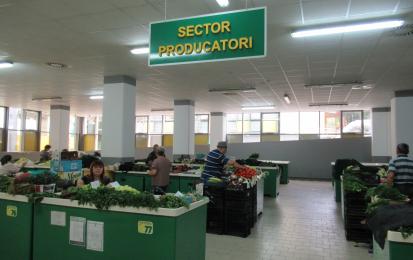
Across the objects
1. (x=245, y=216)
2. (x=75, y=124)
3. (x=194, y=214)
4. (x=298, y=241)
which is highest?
(x=75, y=124)

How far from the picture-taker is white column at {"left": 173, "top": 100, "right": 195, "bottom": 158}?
1451 cm

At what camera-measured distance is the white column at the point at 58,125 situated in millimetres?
16578

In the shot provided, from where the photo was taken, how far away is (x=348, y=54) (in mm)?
7344

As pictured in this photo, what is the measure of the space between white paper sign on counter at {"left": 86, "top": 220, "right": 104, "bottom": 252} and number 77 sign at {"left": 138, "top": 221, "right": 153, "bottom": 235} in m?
0.44

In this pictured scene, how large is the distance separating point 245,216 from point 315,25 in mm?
3531

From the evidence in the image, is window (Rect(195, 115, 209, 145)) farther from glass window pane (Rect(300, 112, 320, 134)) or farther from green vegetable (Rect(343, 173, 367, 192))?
green vegetable (Rect(343, 173, 367, 192))

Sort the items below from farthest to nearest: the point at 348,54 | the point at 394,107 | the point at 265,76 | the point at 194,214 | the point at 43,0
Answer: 1. the point at 394,107
2. the point at 265,76
3. the point at 348,54
4. the point at 43,0
5. the point at 194,214

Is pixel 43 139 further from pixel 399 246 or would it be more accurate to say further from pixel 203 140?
pixel 399 246

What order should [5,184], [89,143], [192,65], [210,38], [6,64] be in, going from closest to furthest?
[210,38]
[5,184]
[6,64]
[192,65]
[89,143]

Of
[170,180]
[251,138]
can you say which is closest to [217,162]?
[170,180]

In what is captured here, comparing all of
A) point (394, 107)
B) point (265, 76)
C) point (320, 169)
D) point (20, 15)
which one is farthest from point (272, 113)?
point (20, 15)

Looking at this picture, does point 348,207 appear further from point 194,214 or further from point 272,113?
point 272,113

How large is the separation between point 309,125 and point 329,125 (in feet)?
3.55

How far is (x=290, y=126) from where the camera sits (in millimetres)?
19188
